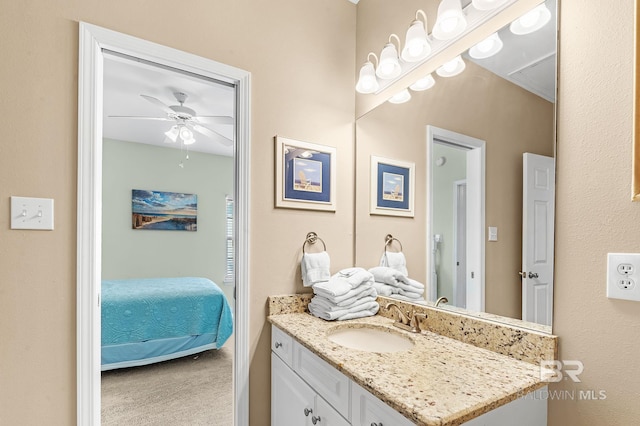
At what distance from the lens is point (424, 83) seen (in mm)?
1504

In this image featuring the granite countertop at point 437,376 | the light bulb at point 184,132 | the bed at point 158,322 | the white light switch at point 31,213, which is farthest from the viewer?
the light bulb at point 184,132

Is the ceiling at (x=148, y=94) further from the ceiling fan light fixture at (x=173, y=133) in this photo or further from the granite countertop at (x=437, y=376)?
the granite countertop at (x=437, y=376)

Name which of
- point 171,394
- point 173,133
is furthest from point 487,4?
point 171,394

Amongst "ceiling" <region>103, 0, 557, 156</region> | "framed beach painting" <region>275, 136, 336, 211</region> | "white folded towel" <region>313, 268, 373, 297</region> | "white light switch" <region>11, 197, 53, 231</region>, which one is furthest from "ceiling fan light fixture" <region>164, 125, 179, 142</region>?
"white folded towel" <region>313, 268, 373, 297</region>

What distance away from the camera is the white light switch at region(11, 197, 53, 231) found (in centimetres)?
111

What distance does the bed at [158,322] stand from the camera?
2664 millimetres

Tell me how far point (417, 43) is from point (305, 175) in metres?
0.82

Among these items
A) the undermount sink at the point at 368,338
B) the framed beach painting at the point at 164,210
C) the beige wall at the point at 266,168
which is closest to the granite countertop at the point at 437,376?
the undermount sink at the point at 368,338

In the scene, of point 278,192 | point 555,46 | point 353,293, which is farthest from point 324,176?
point 555,46

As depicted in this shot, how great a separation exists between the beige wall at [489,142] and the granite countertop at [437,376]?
0.23 meters

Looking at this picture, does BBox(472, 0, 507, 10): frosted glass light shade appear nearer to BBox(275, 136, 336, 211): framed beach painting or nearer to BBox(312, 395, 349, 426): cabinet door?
BBox(275, 136, 336, 211): framed beach painting

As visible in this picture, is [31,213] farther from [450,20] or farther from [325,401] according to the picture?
[450,20]

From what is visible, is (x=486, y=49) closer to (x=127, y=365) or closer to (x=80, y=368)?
(x=80, y=368)

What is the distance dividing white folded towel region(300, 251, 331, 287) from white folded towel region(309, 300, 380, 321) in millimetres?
133
